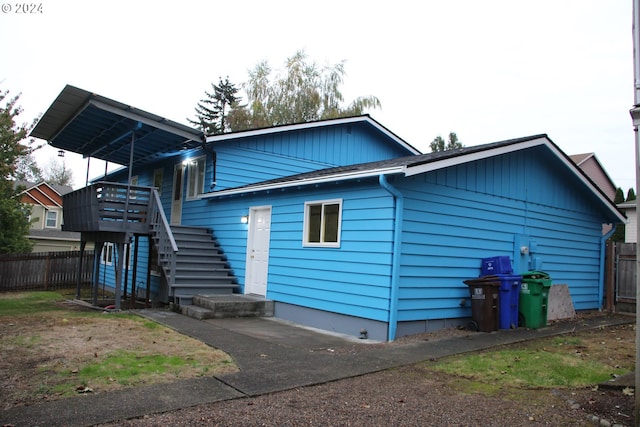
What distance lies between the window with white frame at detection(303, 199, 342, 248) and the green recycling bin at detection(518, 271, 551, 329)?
4.08 m

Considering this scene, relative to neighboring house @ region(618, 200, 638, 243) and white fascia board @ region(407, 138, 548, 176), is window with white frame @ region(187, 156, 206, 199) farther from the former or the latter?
neighboring house @ region(618, 200, 638, 243)

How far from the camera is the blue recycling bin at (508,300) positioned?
905 centimetres

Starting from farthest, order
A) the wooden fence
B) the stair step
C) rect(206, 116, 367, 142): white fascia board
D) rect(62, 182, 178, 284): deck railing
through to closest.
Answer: the wooden fence
rect(206, 116, 367, 142): white fascia board
rect(62, 182, 178, 284): deck railing
the stair step

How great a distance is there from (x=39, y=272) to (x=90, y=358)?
14.8m

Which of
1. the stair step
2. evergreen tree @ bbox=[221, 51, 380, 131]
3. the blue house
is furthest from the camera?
evergreen tree @ bbox=[221, 51, 380, 131]

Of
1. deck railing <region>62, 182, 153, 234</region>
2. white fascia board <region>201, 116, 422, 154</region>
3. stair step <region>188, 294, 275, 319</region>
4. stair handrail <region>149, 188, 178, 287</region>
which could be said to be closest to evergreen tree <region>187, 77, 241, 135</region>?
white fascia board <region>201, 116, 422, 154</region>

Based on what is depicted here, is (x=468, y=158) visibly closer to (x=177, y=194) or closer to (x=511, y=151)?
(x=511, y=151)

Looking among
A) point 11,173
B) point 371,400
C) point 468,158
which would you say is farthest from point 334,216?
point 11,173

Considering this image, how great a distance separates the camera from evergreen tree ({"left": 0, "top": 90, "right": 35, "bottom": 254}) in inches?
695

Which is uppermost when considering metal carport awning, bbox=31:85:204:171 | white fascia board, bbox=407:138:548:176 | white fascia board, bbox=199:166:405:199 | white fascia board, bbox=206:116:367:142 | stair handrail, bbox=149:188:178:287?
white fascia board, bbox=206:116:367:142

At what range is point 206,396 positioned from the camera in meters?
4.60

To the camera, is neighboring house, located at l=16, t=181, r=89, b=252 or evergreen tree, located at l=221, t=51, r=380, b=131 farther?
neighboring house, located at l=16, t=181, r=89, b=252

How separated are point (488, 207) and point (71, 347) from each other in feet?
27.5

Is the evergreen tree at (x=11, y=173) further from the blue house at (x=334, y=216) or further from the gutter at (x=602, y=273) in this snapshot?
the gutter at (x=602, y=273)
